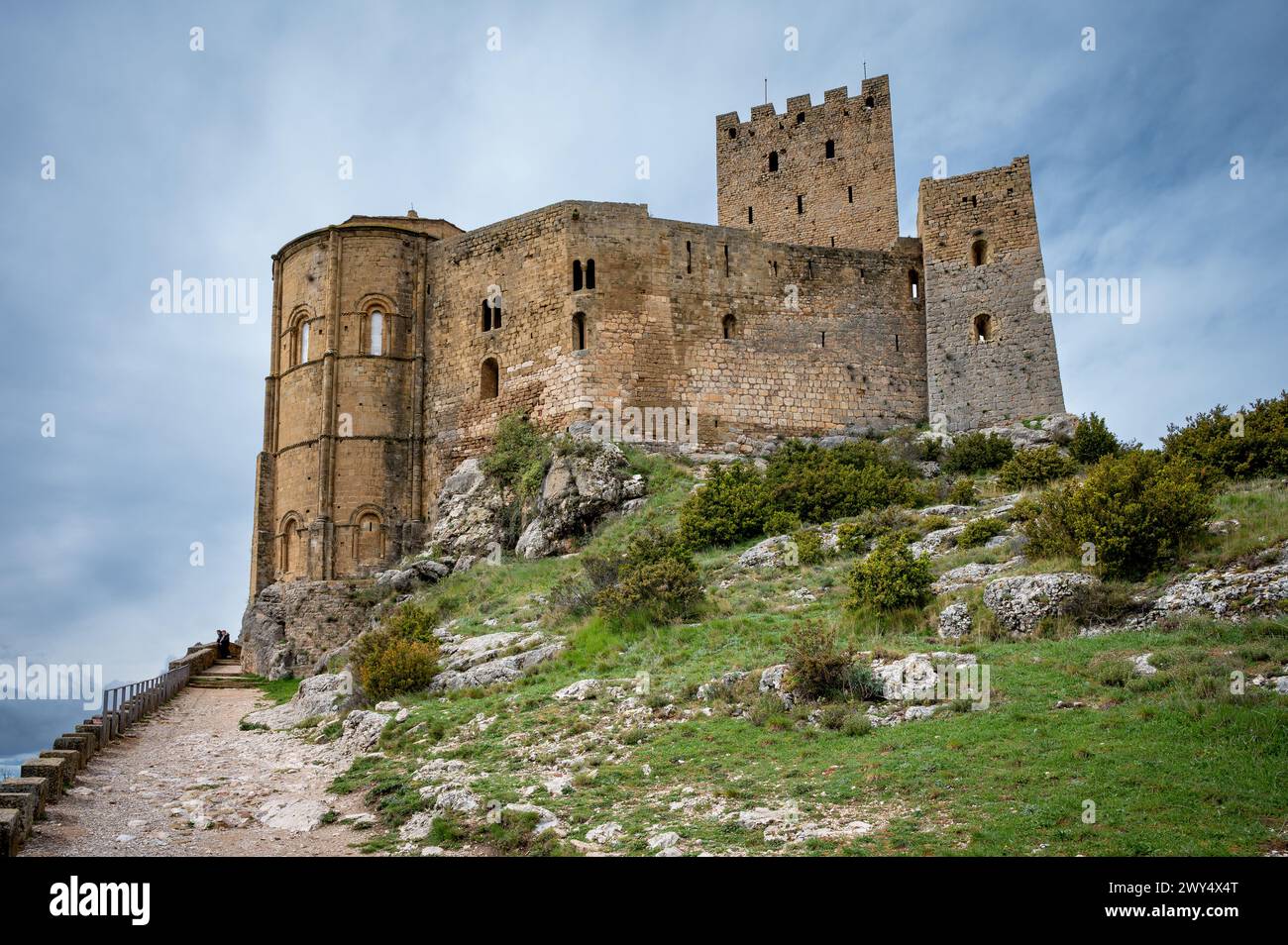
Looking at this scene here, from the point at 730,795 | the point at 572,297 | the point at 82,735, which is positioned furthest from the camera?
the point at 572,297

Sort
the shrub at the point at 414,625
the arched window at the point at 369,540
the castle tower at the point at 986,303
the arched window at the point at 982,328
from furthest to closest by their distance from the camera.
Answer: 1. the arched window at the point at 369,540
2. the arched window at the point at 982,328
3. the castle tower at the point at 986,303
4. the shrub at the point at 414,625

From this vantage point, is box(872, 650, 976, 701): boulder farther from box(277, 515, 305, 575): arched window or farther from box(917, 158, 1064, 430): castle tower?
box(277, 515, 305, 575): arched window

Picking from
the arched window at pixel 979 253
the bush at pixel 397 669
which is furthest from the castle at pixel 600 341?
the bush at pixel 397 669

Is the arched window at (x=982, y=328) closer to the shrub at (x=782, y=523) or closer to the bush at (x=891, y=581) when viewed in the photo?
the shrub at (x=782, y=523)

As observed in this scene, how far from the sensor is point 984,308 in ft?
89.1

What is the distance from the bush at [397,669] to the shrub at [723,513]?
5868mm

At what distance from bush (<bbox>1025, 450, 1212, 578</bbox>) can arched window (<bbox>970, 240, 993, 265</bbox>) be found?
15183 mm

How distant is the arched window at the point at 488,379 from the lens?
2873 cm

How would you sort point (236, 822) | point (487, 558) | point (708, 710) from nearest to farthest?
point (236, 822) < point (708, 710) < point (487, 558)

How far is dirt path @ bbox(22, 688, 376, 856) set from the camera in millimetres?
9211

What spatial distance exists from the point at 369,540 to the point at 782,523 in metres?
14.1
